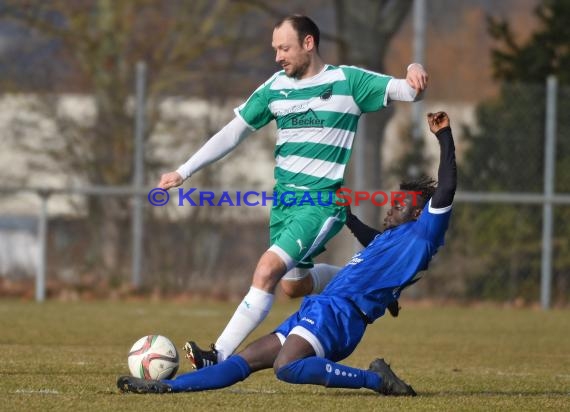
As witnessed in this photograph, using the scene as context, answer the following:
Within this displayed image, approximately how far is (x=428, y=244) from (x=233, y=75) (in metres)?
9.86

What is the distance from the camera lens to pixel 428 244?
615 centimetres

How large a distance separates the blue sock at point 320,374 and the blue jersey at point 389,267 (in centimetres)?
36

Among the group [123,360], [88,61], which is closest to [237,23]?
[88,61]

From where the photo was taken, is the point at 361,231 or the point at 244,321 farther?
the point at 361,231

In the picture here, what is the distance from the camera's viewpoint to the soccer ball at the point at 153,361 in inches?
244

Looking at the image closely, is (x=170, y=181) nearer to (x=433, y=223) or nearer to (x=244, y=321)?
(x=244, y=321)

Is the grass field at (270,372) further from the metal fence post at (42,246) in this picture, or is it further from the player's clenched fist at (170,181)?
the player's clenched fist at (170,181)

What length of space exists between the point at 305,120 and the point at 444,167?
0.97m

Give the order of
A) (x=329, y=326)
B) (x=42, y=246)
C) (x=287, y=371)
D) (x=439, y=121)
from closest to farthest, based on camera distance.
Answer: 1. (x=287, y=371)
2. (x=329, y=326)
3. (x=439, y=121)
4. (x=42, y=246)

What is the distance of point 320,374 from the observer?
5820mm

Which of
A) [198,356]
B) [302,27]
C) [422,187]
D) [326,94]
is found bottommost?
[198,356]

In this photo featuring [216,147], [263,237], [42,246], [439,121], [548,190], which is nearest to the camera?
[439,121]

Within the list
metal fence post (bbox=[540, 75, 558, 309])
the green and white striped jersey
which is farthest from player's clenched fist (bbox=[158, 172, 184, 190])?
Answer: metal fence post (bbox=[540, 75, 558, 309])

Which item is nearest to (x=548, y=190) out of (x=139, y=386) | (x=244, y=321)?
(x=244, y=321)
